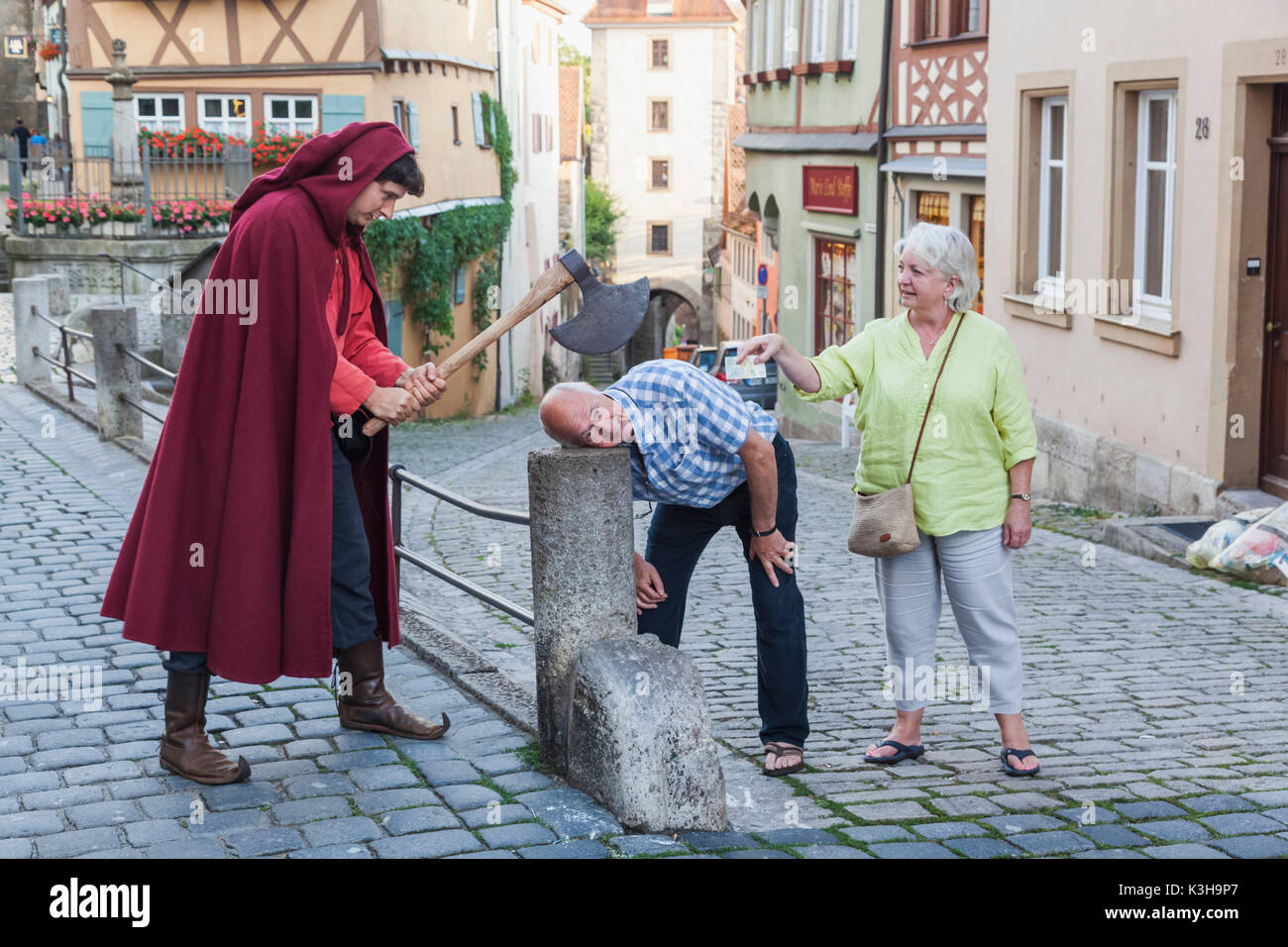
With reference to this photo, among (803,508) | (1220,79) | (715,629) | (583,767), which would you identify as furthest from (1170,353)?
(583,767)

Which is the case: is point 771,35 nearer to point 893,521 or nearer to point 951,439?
point 951,439

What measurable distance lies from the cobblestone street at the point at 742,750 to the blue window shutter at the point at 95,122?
1696 centimetres

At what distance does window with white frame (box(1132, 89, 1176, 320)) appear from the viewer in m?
11.6

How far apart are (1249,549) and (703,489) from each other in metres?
5.18

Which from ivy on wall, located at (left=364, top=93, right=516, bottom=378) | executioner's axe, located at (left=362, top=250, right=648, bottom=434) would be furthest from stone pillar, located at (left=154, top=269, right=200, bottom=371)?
executioner's axe, located at (left=362, top=250, right=648, bottom=434)

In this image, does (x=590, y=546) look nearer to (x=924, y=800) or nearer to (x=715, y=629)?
(x=924, y=800)

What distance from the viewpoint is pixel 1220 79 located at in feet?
33.3

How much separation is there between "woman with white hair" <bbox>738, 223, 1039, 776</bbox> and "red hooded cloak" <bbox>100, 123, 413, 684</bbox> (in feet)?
4.66

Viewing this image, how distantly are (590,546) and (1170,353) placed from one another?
7.63 meters

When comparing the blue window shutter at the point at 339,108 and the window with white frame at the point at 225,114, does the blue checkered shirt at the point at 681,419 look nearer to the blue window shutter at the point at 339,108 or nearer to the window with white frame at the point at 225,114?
the blue window shutter at the point at 339,108

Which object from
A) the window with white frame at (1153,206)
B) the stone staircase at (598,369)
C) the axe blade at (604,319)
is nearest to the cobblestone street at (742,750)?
the axe blade at (604,319)

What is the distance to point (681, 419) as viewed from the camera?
4.44 m

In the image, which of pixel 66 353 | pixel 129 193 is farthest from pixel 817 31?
pixel 66 353

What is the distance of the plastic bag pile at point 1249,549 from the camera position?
8.62 meters
